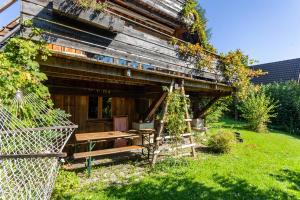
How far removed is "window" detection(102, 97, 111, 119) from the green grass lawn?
369 cm

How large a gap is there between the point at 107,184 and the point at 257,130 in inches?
521

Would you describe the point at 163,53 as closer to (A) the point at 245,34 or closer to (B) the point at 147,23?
(B) the point at 147,23

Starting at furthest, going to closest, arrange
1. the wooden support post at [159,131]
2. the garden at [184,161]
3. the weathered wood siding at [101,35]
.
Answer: the wooden support post at [159,131], the weathered wood siding at [101,35], the garden at [184,161]

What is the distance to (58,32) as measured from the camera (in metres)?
5.47

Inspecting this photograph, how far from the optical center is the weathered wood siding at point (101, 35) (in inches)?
205

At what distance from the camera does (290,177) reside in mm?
6742

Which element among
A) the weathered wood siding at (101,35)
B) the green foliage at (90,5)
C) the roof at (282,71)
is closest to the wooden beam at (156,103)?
the weathered wood siding at (101,35)

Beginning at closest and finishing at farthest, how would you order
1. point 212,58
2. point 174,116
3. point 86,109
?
point 174,116 → point 86,109 → point 212,58

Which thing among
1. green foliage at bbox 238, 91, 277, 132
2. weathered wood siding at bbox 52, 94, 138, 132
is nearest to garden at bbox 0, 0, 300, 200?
weathered wood siding at bbox 52, 94, 138, 132

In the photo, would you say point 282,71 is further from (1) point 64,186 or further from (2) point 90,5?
(1) point 64,186

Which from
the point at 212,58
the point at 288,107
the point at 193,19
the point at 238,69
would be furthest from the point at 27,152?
the point at 288,107

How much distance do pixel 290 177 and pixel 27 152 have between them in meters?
7.31

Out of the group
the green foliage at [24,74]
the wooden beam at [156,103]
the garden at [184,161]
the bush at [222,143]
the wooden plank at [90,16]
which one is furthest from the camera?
the bush at [222,143]

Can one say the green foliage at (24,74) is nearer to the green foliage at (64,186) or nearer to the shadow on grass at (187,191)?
the green foliage at (64,186)
